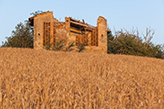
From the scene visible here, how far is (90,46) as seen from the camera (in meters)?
12.9

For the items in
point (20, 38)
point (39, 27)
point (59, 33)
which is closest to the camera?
point (59, 33)

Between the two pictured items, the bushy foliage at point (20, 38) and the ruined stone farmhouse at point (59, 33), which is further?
the bushy foliage at point (20, 38)

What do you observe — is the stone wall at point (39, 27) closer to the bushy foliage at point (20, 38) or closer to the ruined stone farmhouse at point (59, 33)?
the ruined stone farmhouse at point (59, 33)

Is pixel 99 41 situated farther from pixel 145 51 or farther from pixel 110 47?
pixel 145 51

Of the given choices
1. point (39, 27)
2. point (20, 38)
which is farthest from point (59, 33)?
point (20, 38)

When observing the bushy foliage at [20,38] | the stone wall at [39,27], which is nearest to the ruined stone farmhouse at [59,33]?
the stone wall at [39,27]

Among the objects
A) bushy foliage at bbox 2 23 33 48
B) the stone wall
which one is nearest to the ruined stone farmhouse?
the stone wall

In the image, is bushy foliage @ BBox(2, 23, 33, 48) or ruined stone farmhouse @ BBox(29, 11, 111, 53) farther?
bushy foliage @ BBox(2, 23, 33, 48)

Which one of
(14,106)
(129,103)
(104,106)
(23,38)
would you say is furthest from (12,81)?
(23,38)

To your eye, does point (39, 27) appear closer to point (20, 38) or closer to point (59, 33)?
point (59, 33)

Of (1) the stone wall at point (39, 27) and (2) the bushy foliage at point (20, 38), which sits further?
(2) the bushy foliage at point (20, 38)

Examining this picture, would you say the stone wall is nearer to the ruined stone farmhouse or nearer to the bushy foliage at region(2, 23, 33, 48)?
the ruined stone farmhouse

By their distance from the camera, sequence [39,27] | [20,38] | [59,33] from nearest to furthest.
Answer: [59,33]
[39,27]
[20,38]

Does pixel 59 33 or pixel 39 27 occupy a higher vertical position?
pixel 39 27
